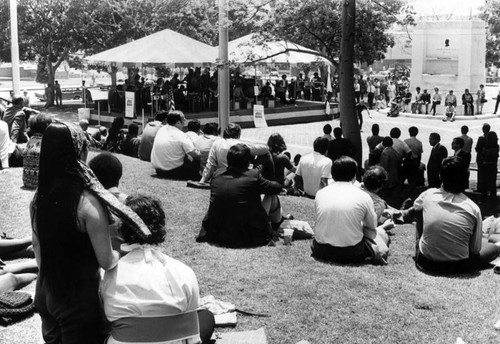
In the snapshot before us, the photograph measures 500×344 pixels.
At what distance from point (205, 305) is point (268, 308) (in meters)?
0.55

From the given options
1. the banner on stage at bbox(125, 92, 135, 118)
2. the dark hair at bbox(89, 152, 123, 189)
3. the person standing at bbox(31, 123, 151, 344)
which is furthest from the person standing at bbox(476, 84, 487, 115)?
the person standing at bbox(31, 123, 151, 344)

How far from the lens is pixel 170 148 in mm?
12195

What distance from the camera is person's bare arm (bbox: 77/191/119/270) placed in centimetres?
385

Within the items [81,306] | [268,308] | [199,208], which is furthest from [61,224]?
[199,208]

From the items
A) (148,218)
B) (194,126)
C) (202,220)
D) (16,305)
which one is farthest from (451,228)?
(194,126)

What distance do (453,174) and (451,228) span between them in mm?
515

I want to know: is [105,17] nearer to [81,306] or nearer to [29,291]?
[29,291]

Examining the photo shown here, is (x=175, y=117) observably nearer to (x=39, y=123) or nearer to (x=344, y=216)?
(x=39, y=123)

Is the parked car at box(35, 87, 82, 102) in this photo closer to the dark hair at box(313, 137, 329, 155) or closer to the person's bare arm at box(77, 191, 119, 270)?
the dark hair at box(313, 137, 329, 155)

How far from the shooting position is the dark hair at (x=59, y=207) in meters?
3.87

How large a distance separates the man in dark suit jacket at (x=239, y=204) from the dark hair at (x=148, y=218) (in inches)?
133

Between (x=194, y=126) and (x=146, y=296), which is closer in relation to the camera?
(x=146, y=296)

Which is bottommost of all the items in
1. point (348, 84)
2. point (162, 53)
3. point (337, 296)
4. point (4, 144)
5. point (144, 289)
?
point (337, 296)

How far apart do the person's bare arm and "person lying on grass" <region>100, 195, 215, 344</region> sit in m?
0.14
